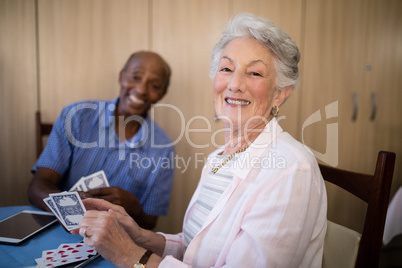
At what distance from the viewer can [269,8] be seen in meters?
2.19

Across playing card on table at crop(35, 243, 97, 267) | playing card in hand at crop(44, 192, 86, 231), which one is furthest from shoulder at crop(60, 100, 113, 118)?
playing card on table at crop(35, 243, 97, 267)

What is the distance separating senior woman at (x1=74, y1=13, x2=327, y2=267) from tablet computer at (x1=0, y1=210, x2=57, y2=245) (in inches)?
9.1

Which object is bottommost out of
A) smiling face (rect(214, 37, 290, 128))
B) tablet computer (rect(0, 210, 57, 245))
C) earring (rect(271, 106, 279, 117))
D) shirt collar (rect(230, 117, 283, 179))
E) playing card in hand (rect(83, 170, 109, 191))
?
tablet computer (rect(0, 210, 57, 245))

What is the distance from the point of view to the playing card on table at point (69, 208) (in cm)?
89

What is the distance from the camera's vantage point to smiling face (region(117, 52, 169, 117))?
1855 mm

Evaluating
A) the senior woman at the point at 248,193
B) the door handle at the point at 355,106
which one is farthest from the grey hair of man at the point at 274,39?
the door handle at the point at 355,106

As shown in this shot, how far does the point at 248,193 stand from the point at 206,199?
9.2 inches

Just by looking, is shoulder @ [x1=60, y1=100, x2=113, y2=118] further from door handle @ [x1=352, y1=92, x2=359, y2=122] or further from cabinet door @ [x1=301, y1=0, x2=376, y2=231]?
door handle @ [x1=352, y1=92, x2=359, y2=122]

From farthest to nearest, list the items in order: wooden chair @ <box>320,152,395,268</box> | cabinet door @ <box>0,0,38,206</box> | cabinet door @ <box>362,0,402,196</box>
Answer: cabinet door @ <box>362,0,402,196</box> < cabinet door @ <box>0,0,38,206</box> < wooden chair @ <box>320,152,395,268</box>

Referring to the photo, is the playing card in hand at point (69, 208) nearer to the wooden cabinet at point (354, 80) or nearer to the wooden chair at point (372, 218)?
the wooden chair at point (372, 218)

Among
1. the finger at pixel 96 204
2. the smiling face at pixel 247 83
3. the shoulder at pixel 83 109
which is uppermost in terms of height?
the smiling face at pixel 247 83

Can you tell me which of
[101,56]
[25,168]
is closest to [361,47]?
[101,56]

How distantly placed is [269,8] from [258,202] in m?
1.91

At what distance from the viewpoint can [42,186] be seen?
1.32 meters
